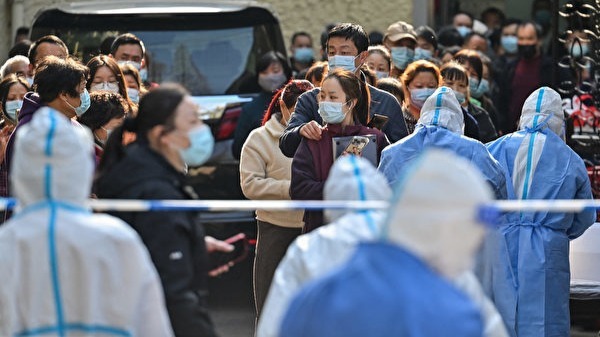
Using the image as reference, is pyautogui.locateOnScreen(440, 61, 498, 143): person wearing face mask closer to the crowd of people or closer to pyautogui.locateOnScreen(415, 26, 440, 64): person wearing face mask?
the crowd of people

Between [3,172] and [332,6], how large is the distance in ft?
31.4

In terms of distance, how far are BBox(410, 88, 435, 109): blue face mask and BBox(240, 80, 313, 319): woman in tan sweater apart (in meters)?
1.17

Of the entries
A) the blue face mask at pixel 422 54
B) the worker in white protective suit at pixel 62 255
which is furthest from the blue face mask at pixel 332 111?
the blue face mask at pixel 422 54

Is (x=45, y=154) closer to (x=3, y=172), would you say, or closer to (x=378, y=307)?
(x=378, y=307)

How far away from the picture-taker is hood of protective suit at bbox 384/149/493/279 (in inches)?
159

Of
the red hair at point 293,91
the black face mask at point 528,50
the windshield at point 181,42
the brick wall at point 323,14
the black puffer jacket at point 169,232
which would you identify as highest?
the black puffer jacket at point 169,232

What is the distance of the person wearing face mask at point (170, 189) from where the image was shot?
17.7 ft

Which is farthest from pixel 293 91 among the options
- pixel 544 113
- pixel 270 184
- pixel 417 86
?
pixel 544 113

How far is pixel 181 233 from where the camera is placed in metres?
5.46

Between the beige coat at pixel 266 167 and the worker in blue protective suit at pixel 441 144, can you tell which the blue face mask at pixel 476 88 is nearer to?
the beige coat at pixel 266 167

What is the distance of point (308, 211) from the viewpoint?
7.87 metres

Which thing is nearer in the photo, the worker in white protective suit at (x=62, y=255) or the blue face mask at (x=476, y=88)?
the worker in white protective suit at (x=62, y=255)

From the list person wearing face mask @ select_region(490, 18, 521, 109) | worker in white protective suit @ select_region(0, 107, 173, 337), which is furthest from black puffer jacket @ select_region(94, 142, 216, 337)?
person wearing face mask @ select_region(490, 18, 521, 109)

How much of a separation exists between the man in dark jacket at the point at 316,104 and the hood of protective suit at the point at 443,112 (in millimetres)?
323
